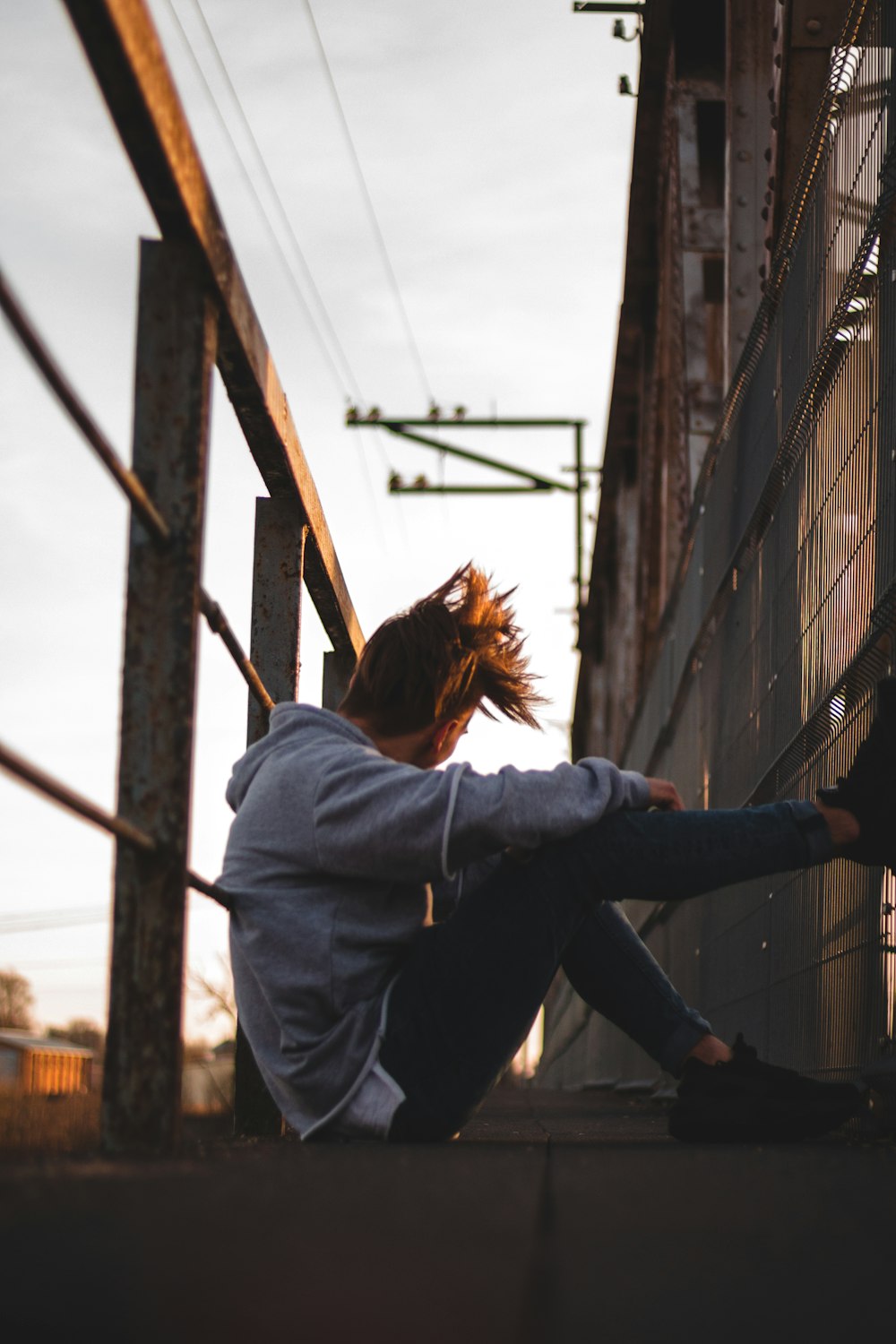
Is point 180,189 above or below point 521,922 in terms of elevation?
above

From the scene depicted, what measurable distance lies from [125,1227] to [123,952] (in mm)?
656

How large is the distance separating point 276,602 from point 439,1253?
2.06 meters

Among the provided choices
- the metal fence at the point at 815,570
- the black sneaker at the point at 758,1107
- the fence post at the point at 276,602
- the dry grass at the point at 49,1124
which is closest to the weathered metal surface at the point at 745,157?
the metal fence at the point at 815,570

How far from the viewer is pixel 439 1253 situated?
1.34m

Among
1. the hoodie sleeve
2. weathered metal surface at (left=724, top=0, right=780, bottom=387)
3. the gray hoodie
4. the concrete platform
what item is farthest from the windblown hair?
weathered metal surface at (left=724, top=0, right=780, bottom=387)

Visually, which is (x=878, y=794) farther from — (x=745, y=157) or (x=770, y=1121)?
(x=745, y=157)

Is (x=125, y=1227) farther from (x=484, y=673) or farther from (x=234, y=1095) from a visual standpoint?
(x=234, y=1095)

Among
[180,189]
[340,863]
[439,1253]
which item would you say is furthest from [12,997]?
[439,1253]

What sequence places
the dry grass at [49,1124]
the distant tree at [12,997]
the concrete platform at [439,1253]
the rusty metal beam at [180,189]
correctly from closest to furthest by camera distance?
the concrete platform at [439,1253]
the rusty metal beam at [180,189]
the dry grass at [49,1124]
the distant tree at [12,997]

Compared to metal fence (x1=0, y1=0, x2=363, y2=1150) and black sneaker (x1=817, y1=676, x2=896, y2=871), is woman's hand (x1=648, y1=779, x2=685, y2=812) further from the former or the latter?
metal fence (x1=0, y1=0, x2=363, y2=1150)

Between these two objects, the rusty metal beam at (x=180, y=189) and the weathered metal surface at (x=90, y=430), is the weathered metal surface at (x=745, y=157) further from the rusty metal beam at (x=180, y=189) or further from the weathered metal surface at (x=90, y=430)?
the weathered metal surface at (x=90, y=430)

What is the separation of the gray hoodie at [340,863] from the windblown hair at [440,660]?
0.14m

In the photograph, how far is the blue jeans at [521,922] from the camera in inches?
94.4

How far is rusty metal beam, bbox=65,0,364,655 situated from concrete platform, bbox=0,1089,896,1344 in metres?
1.06
